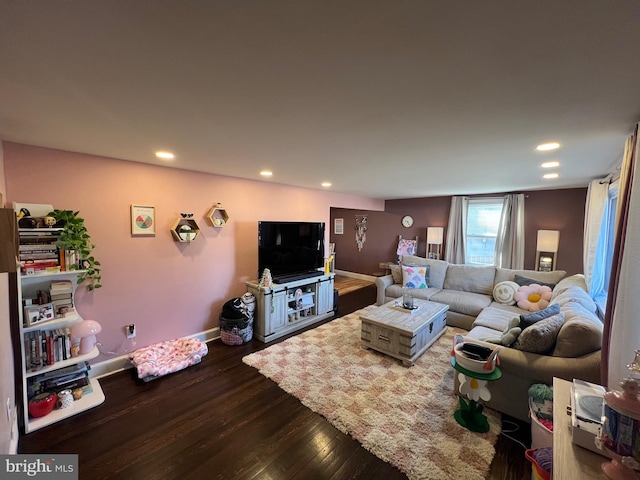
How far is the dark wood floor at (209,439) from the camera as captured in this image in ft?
5.33

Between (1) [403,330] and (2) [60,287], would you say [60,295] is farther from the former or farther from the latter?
(1) [403,330]

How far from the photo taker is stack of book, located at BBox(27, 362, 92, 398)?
2059 millimetres

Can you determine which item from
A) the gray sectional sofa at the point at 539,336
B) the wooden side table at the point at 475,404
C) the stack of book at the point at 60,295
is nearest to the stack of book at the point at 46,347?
the stack of book at the point at 60,295

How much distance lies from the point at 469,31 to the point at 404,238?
228 inches

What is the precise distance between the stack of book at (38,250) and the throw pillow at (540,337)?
372 cm

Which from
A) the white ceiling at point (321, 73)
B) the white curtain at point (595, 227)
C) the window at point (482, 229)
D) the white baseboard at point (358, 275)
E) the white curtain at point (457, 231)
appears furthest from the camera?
the white baseboard at point (358, 275)

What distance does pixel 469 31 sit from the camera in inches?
31.2

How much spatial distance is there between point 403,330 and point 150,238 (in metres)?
2.87

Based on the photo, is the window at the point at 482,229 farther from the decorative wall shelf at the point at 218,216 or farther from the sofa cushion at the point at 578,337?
the decorative wall shelf at the point at 218,216

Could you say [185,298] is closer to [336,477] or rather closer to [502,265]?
[336,477]

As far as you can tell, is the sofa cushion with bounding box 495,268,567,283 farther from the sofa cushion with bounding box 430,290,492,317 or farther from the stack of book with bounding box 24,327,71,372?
the stack of book with bounding box 24,327,71,372

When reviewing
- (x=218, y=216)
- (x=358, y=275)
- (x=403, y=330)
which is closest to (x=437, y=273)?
(x=403, y=330)

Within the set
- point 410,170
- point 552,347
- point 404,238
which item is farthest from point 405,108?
point 404,238

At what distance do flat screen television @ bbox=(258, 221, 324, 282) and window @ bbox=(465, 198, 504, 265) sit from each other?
3.28 meters
